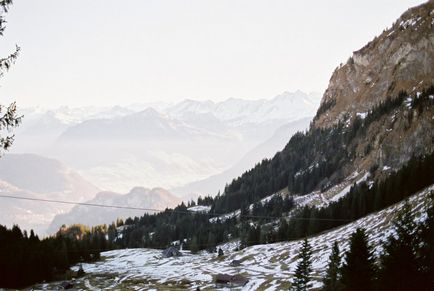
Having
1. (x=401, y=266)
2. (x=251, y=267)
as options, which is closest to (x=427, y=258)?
(x=401, y=266)

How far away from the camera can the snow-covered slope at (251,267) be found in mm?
113375

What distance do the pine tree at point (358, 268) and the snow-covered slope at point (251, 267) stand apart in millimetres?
45345

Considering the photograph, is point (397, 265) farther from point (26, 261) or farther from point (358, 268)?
point (26, 261)

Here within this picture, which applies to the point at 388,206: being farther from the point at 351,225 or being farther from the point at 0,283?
the point at 0,283

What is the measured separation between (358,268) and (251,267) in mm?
91643

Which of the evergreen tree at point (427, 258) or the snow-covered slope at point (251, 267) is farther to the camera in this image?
the snow-covered slope at point (251, 267)

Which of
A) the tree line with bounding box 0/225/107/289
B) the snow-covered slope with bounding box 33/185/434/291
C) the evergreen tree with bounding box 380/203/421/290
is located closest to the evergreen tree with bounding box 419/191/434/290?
the evergreen tree with bounding box 380/203/421/290

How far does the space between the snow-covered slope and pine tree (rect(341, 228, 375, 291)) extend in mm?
45345

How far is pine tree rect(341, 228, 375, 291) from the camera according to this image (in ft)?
170

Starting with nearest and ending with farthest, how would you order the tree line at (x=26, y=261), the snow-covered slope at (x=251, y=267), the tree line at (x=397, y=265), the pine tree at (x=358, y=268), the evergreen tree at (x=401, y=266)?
the evergreen tree at (x=401, y=266), the tree line at (x=397, y=265), the pine tree at (x=358, y=268), the snow-covered slope at (x=251, y=267), the tree line at (x=26, y=261)

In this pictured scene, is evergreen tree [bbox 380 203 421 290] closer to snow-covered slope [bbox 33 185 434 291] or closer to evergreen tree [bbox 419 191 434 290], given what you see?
evergreen tree [bbox 419 191 434 290]

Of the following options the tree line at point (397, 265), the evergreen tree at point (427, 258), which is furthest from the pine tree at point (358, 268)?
the evergreen tree at point (427, 258)

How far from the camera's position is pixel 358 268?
52031mm

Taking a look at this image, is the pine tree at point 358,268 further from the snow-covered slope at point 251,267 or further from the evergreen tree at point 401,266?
the snow-covered slope at point 251,267
